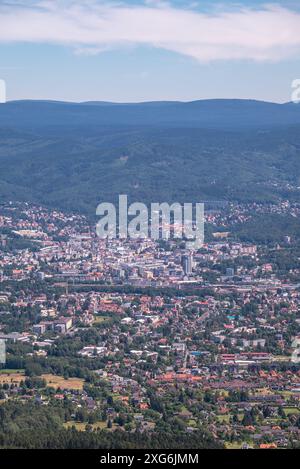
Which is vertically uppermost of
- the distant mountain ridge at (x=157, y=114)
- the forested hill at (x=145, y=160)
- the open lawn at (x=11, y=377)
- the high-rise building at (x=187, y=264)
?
the distant mountain ridge at (x=157, y=114)

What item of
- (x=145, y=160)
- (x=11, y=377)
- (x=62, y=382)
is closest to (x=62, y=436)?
(x=62, y=382)

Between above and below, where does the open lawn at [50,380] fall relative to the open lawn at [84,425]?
above

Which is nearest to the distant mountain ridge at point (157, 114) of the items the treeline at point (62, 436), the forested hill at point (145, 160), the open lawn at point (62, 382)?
the forested hill at point (145, 160)

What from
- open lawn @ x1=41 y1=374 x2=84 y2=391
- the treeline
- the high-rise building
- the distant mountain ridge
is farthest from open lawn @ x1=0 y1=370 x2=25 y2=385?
the distant mountain ridge

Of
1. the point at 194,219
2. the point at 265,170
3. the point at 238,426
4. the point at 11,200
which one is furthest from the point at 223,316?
the point at 265,170

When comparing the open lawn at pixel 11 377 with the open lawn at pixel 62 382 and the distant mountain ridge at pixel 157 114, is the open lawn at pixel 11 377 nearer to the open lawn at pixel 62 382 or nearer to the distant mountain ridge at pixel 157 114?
the open lawn at pixel 62 382

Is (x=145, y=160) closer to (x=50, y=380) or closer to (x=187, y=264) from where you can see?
(x=187, y=264)

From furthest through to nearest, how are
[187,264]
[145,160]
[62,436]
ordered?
[145,160]
[187,264]
[62,436]

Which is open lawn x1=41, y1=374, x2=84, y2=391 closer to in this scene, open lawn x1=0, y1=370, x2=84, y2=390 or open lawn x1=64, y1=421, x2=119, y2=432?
open lawn x1=0, y1=370, x2=84, y2=390

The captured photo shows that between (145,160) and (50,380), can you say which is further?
(145,160)
